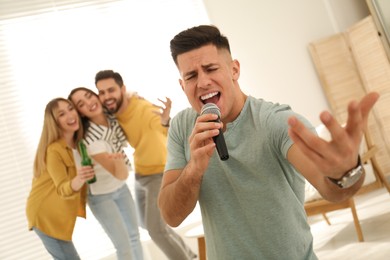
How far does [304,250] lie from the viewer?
115 centimetres

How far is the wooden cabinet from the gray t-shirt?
3.67 metres

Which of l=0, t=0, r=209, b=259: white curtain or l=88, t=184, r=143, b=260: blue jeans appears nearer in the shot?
l=88, t=184, r=143, b=260: blue jeans

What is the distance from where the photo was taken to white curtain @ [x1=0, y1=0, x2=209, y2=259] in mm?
3723

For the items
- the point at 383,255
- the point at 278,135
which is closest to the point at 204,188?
the point at 278,135

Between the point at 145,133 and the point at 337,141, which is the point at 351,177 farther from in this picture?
the point at 145,133

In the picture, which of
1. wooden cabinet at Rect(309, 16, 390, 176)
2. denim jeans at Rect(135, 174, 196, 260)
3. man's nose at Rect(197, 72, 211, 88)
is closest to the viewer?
man's nose at Rect(197, 72, 211, 88)

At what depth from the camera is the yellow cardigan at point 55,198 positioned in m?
3.07

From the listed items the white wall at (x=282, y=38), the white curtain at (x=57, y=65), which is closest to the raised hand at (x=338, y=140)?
the white curtain at (x=57, y=65)

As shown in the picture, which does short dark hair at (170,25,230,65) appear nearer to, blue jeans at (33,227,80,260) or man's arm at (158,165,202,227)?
man's arm at (158,165,202,227)

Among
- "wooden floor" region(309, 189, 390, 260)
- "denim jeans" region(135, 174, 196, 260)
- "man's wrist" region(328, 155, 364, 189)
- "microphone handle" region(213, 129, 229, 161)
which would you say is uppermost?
"microphone handle" region(213, 129, 229, 161)

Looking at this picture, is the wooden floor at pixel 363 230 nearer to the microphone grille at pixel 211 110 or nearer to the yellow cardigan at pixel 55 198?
the yellow cardigan at pixel 55 198

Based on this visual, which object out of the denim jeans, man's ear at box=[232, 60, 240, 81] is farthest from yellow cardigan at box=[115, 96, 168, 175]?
man's ear at box=[232, 60, 240, 81]

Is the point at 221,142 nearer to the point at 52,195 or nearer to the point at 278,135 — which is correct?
the point at 278,135

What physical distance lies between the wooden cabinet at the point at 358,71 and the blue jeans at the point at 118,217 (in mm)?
2774
